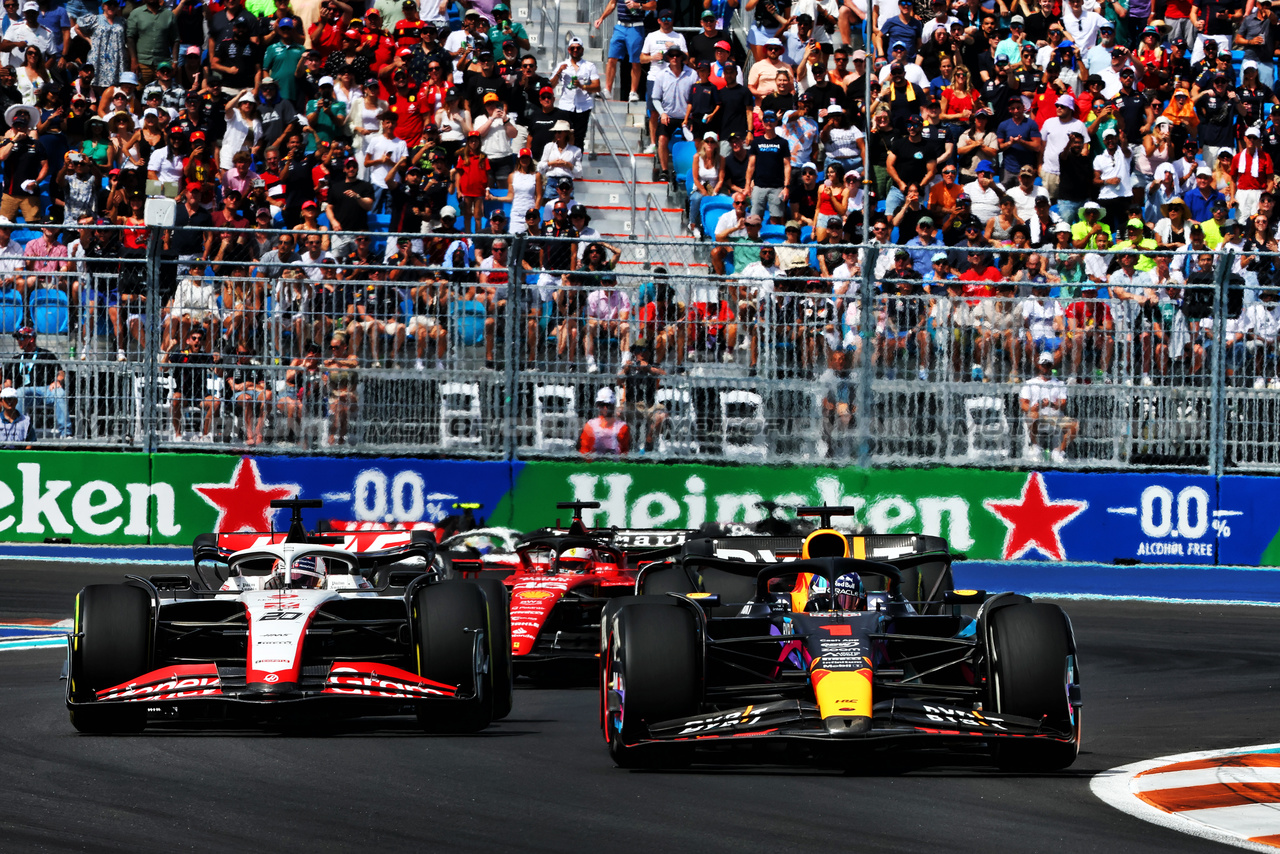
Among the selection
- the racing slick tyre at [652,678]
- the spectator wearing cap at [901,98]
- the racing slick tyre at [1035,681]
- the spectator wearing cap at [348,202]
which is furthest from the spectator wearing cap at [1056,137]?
the racing slick tyre at [652,678]

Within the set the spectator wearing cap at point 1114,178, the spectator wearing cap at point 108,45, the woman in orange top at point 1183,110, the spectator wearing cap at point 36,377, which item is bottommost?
the spectator wearing cap at point 36,377

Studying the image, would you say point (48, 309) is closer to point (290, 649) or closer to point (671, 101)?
point (671, 101)

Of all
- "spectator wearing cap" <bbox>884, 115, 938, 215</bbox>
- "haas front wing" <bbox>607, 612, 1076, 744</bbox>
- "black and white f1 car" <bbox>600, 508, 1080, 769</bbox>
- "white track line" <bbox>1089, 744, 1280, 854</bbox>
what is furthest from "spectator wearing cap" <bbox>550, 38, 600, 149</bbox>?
"white track line" <bbox>1089, 744, 1280, 854</bbox>

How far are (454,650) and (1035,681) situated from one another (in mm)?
2909

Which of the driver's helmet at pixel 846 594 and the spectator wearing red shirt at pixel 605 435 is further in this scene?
the spectator wearing red shirt at pixel 605 435

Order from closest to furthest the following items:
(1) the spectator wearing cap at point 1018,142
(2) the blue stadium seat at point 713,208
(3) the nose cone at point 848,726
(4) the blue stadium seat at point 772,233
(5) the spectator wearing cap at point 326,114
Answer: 1. (3) the nose cone at point 848,726
2. (4) the blue stadium seat at point 772,233
3. (2) the blue stadium seat at point 713,208
4. (5) the spectator wearing cap at point 326,114
5. (1) the spectator wearing cap at point 1018,142

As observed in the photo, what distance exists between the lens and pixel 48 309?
707 inches

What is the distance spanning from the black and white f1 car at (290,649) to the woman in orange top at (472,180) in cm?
1083

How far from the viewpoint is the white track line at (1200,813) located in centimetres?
763

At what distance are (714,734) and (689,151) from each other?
Result: 600 inches

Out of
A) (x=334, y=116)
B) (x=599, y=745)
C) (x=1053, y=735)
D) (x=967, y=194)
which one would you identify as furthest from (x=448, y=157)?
(x=1053, y=735)

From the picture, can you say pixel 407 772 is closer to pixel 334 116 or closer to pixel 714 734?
pixel 714 734

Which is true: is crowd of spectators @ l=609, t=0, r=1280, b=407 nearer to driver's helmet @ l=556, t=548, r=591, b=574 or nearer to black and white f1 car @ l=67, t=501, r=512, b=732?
driver's helmet @ l=556, t=548, r=591, b=574

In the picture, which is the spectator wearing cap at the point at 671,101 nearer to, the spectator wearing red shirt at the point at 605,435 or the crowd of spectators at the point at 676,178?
the crowd of spectators at the point at 676,178
